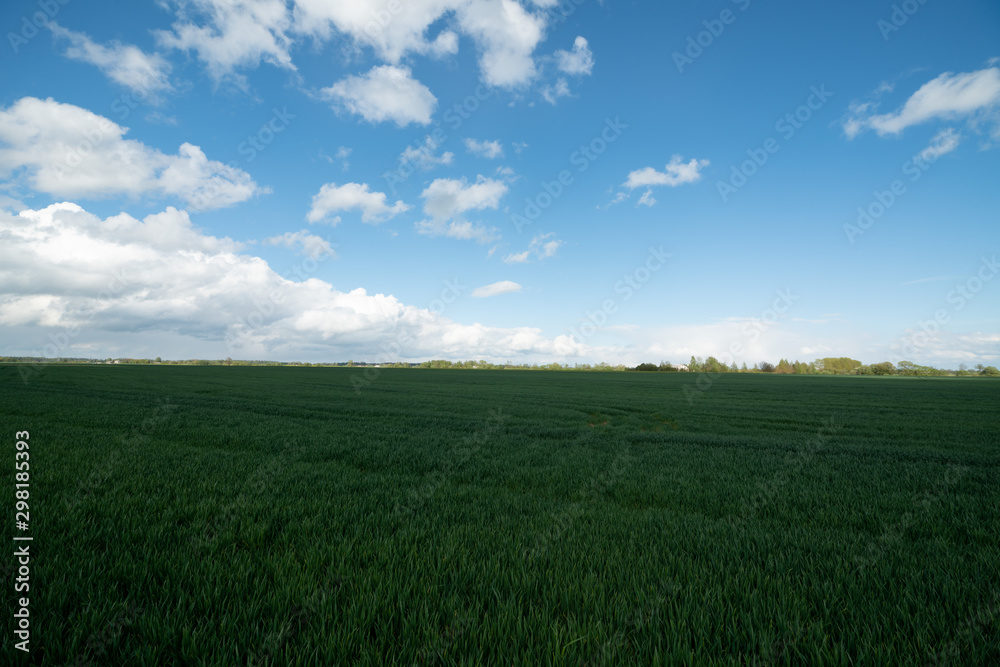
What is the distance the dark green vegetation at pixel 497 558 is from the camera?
9.52 ft

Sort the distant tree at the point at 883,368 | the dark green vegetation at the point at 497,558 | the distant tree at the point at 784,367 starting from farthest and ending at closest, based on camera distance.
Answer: the distant tree at the point at 784,367, the distant tree at the point at 883,368, the dark green vegetation at the point at 497,558

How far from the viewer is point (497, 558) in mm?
4234

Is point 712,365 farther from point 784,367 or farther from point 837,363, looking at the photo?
point 837,363

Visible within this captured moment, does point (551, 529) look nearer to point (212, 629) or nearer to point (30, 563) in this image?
point (212, 629)

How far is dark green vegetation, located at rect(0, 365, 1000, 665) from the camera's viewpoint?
2.90 metres

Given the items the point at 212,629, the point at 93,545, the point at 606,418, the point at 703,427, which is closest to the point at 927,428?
the point at 703,427

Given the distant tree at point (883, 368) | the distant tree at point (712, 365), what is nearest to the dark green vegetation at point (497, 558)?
the distant tree at point (712, 365)

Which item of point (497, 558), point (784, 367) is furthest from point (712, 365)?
point (497, 558)

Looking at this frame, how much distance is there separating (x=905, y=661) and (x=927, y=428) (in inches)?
765

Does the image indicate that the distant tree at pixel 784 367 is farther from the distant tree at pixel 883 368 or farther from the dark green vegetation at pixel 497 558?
the dark green vegetation at pixel 497 558

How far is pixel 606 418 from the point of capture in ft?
64.5

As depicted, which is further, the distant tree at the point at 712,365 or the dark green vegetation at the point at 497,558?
the distant tree at the point at 712,365

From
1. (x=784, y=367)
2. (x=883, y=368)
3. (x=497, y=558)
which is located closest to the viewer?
(x=497, y=558)

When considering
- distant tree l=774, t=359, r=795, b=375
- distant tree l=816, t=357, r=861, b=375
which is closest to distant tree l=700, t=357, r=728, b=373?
distant tree l=774, t=359, r=795, b=375
